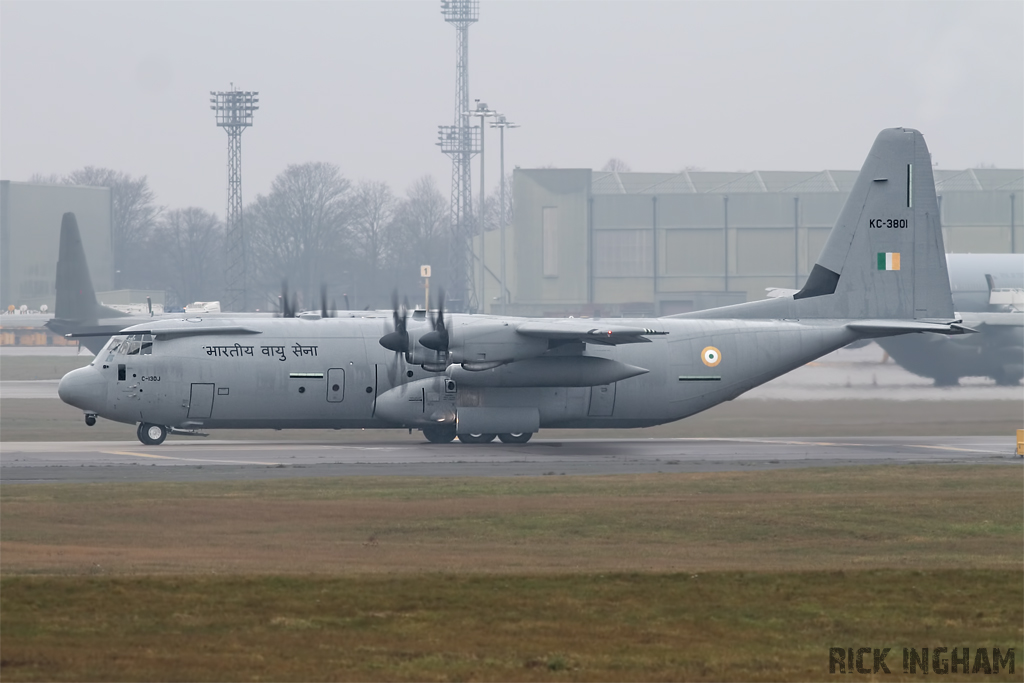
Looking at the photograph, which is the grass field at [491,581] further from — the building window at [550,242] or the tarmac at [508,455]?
the building window at [550,242]

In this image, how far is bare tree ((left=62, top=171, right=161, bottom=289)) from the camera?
11144 centimetres

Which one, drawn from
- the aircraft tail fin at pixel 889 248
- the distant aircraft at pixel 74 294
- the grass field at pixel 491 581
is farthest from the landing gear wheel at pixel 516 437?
the distant aircraft at pixel 74 294

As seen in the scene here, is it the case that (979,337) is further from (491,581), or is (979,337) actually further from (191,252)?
(191,252)

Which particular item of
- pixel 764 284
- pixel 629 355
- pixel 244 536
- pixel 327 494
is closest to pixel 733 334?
pixel 629 355

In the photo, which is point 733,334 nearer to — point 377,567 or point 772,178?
point 377,567

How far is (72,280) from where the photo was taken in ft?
176

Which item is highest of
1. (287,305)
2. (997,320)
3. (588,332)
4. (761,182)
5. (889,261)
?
(761,182)

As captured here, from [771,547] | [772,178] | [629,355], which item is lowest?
[771,547]

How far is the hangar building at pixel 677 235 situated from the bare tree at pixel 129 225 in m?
37.8

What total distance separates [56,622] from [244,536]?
6.36 metres

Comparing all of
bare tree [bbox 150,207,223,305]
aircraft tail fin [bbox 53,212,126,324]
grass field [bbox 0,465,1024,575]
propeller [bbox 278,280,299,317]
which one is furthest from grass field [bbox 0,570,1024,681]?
bare tree [bbox 150,207,223,305]

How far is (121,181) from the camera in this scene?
413 feet

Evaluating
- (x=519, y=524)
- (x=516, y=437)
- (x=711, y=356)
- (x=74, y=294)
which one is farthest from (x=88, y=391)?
(x=74, y=294)

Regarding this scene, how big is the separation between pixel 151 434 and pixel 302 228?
25083mm
